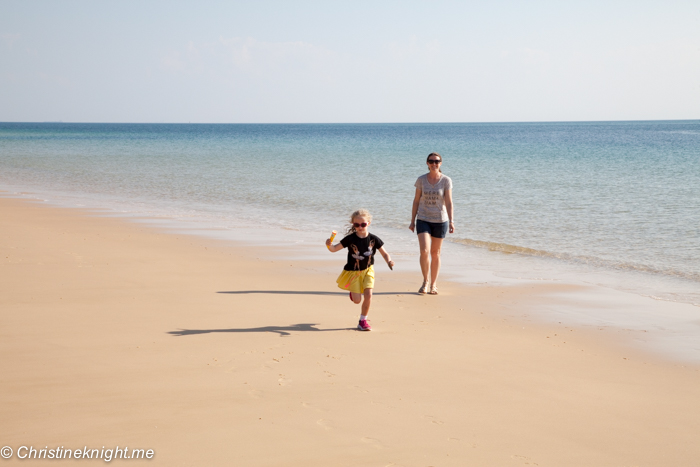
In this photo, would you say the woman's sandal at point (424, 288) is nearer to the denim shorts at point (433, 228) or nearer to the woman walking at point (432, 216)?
the woman walking at point (432, 216)

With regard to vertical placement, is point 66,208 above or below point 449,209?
below

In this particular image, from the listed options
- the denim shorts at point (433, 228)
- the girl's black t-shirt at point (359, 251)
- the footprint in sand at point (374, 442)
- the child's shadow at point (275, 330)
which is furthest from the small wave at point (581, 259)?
the footprint in sand at point (374, 442)

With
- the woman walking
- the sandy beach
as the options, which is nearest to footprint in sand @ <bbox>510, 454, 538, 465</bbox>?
the sandy beach

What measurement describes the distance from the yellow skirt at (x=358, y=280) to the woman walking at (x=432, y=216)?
5.98 feet

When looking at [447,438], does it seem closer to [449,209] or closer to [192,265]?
[449,209]

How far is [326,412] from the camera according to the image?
13.3 feet

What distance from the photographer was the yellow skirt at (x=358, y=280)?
6062 mm

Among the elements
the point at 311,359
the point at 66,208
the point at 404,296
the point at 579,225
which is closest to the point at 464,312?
the point at 404,296

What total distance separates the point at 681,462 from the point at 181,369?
3358mm

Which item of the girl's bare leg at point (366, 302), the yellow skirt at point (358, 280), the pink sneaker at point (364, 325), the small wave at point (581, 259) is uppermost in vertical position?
the yellow skirt at point (358, 280)

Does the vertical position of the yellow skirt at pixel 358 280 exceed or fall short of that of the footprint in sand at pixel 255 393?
it exceeds it

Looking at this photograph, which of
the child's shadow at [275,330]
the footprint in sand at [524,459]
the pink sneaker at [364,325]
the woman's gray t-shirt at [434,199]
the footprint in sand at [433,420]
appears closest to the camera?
the footprint in sand at [524,459]

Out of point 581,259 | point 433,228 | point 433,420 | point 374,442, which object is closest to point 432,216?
point 433,228

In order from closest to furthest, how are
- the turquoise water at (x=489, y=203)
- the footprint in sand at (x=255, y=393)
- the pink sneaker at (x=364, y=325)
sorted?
the footprint in sand at (x=255, y=393) → the pink sneaker at (x=364, y=325) → the turquoise water at (x=489, y=203)
